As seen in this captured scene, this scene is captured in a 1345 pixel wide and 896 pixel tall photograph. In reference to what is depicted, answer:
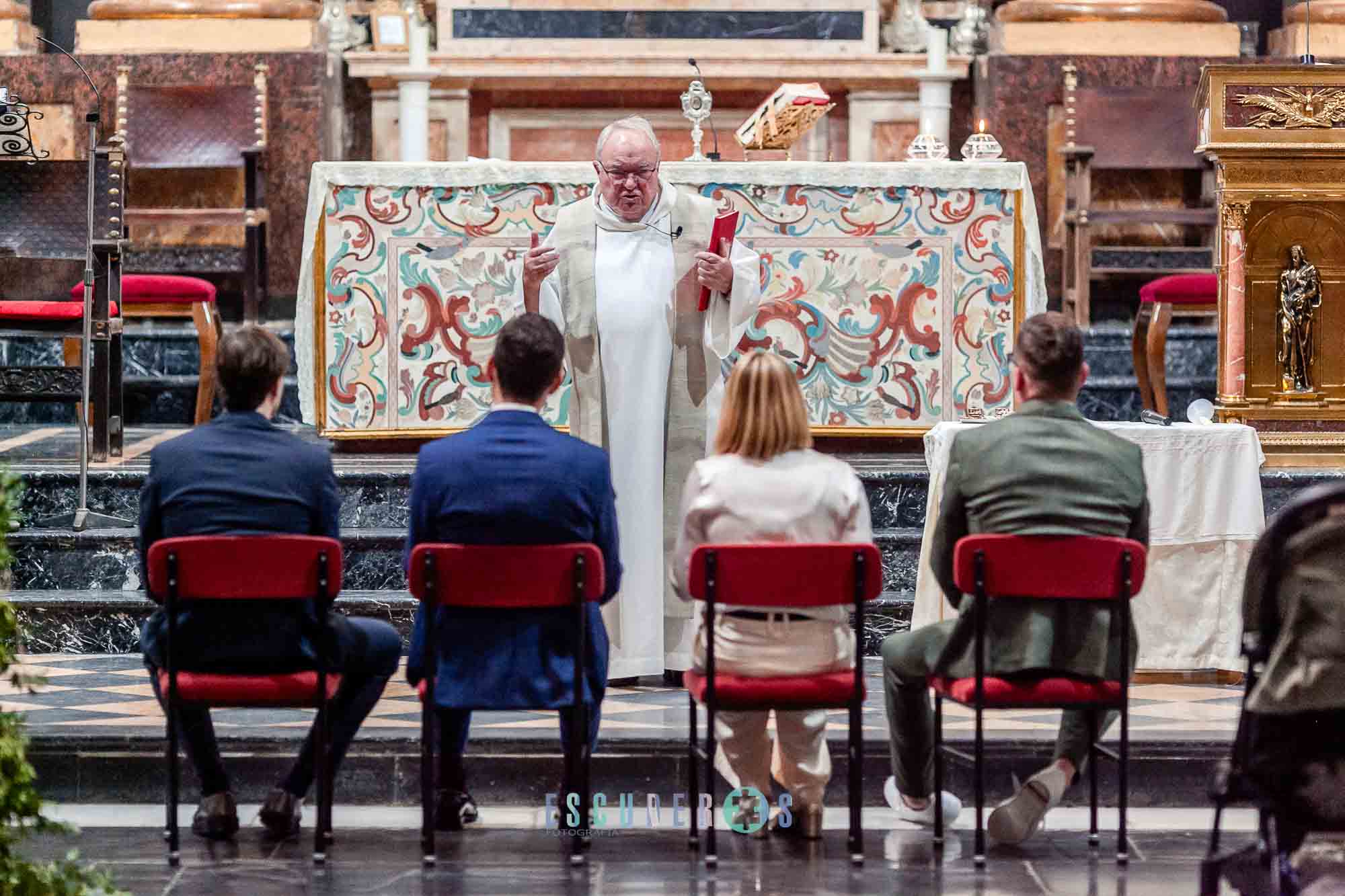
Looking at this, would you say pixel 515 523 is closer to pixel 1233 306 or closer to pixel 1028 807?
pixel 1028 807

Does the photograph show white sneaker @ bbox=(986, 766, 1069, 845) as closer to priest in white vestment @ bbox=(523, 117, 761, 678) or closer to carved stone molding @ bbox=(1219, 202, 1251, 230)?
priest in white vestment @ bbox=(523, 117, 761, 678)

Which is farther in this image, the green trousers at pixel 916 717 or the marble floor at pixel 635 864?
the green trousers at pixel 916 717

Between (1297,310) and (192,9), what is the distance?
5.28m

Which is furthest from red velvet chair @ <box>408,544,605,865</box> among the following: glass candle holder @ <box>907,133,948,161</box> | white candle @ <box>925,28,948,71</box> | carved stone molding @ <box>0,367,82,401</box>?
white candle @ <box>925,28,948,71</box>

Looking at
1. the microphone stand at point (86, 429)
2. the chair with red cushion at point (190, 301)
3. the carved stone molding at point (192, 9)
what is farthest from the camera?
the carved stone molding at point (192, 9)

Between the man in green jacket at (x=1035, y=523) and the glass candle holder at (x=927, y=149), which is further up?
the glass candle holder at (x=927, y=149)

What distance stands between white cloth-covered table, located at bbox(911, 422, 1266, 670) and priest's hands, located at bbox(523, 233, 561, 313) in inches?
45.7

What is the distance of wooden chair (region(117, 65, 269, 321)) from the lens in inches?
359

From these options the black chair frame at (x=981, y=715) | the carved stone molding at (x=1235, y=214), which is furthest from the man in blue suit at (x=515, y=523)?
the carved stone molding at (x=1235, y=214)

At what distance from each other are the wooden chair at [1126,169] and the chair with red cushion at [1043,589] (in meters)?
4.91

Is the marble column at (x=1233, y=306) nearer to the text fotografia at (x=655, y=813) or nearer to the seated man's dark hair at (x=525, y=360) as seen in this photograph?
the text fotografia at (x=655, y=813)

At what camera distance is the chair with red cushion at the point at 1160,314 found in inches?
320

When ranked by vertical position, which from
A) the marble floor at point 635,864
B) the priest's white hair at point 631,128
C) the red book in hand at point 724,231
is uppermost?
the priest's white hair at point 631,128

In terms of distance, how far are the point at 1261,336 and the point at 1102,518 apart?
2.73m
